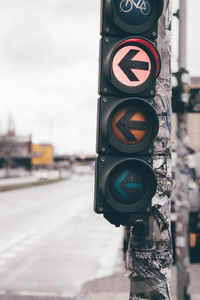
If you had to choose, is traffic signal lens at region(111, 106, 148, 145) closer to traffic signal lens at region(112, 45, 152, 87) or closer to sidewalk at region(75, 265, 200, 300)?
traffic signal lens at region(112, 45, 152, 87)

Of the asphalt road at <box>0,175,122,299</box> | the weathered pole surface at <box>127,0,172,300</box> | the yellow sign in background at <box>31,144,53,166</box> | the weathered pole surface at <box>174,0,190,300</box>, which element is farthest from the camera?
the yellow sign in background at <box>31,144,53,166</box>

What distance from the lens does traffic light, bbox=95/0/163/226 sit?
254cm

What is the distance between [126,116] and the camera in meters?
2.56

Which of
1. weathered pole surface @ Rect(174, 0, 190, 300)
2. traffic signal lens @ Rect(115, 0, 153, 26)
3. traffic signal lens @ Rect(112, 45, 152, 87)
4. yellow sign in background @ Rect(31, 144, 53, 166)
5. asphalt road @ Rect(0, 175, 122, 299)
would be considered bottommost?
yellow sign in background @ Rect(31, 144, 53, 166)

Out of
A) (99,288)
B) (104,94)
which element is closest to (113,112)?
(104,94)

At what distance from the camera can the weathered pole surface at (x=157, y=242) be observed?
2734mm

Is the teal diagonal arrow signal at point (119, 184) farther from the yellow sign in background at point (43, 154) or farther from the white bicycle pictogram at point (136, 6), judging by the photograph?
the yellow sign in background at point (43, 154)

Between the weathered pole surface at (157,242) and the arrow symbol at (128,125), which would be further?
the weathered pole surface at (157,242)

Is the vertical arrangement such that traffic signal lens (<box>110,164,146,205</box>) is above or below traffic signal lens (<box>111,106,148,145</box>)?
below

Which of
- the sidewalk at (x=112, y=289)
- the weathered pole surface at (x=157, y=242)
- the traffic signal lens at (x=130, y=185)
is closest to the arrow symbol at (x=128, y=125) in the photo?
the traffic signal lens at (x=130, y=185)

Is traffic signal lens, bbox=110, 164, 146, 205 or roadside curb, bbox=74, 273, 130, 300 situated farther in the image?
roadside curb, bbox=74, 273, 130, 300

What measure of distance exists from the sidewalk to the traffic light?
4235mm

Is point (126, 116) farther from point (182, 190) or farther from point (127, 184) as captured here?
point (182, 190)

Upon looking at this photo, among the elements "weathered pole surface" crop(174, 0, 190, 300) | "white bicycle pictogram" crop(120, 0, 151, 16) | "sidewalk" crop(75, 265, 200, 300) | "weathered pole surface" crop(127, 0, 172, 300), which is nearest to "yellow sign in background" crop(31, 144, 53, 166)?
"sidewalk" crop(75, 265, 200, 300)
